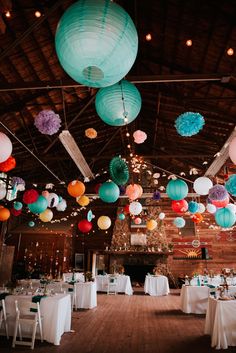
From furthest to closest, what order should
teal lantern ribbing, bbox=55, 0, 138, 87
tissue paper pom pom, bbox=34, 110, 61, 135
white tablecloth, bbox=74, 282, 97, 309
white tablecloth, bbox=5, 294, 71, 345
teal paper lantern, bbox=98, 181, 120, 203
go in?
white tablecloth, bbox=74, 282, 97, 309
teal paper lantern, bbox=98, 181, 120, 203
tissue paper pom pom, bbox=34, 110, 61, 135
white tablecloth, bbox=5, 294, 71, 345
teal lantern ribbing, bbox=55, 0, 138, 87

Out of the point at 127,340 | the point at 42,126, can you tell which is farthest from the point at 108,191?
the point at 127,340

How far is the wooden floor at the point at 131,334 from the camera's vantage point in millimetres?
3578

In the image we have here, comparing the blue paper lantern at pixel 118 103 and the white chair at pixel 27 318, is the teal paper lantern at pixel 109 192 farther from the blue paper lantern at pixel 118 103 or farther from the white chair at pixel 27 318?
the blue paper lantern at pixel 118 103

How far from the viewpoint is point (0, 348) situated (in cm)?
353

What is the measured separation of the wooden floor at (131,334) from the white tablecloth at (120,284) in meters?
3.60

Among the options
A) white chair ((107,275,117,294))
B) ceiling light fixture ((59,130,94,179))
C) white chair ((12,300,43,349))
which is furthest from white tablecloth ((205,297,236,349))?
white chair ((107,275,117,294))

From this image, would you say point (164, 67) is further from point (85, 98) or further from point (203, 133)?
point (203, 133)

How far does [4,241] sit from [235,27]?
41.3 feet

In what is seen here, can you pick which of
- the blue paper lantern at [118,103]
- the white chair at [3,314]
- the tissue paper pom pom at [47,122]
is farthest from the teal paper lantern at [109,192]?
the blue paper lantern at [118,103]

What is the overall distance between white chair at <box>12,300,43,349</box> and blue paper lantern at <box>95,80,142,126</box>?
9.37 ft

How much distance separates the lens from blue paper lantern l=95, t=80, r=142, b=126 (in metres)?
2.38

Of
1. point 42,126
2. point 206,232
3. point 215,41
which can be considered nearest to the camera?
point 42,126

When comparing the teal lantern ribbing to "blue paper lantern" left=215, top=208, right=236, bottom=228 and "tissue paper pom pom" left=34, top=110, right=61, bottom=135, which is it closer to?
"tissue paper pom pom" left=34, top=110, right=61, bottom=135

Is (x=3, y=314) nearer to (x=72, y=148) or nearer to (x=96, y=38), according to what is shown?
(x=72, y=148)
